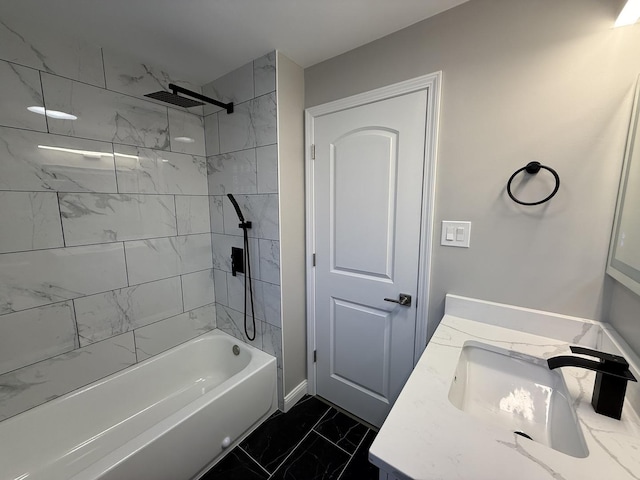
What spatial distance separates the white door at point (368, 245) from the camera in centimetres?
145

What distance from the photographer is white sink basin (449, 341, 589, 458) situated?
0.88 metres

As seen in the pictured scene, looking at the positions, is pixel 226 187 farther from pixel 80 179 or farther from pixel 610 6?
pixel 610 6

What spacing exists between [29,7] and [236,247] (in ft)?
5.07

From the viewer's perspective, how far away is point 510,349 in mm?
1071

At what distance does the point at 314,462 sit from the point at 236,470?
1.46 ft

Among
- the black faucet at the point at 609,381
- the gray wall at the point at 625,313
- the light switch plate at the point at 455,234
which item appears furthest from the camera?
the light switch plate at the point at 455,234

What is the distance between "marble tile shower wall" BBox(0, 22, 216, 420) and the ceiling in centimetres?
15

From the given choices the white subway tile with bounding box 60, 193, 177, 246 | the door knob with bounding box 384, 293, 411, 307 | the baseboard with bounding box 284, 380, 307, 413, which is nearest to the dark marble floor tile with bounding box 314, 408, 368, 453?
the baseboard with bounding box 284, 380, 307, 413

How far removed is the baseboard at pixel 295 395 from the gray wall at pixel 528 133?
126 centimetres

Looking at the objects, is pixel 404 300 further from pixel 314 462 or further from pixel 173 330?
pixel 173 330

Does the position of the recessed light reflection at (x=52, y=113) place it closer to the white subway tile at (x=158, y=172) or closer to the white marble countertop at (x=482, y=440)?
the white subway tile at (x=158, y=172)

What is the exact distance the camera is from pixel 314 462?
1.52 metres

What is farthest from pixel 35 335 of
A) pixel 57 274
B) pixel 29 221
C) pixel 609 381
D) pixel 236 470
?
pixel 609 381

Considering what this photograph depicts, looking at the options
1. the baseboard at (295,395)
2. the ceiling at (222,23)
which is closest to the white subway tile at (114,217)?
the ceiling at (222,23)
